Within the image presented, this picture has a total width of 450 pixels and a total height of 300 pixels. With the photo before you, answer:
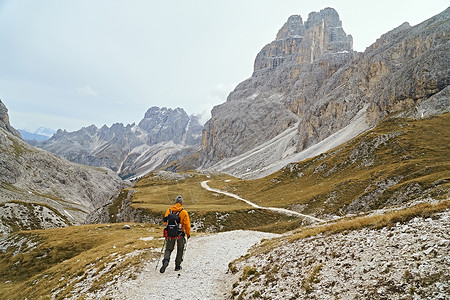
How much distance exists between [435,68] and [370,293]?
143951 mm

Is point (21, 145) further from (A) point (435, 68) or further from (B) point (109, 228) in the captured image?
(A) point (435, 68)

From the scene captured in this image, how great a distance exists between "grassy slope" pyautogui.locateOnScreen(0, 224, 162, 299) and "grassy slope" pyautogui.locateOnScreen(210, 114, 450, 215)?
31111 mm

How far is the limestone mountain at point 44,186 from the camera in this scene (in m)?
73.3

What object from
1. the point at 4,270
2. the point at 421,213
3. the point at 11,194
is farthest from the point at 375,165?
the point at 11,194

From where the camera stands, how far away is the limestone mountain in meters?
73.3

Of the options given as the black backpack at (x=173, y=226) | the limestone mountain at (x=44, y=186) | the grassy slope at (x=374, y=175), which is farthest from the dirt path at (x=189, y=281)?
the limestone mountain at (x=44, y=186)

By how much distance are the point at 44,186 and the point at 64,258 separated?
459 ft

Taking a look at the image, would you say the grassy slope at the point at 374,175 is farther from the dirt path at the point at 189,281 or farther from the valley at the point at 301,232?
the dirt path at the point at 189,281

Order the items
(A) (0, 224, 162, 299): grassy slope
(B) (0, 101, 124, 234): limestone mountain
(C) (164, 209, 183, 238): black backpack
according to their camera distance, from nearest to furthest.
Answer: (C) (164, 209, 183, 238): black backpack < (A) (0, 224, 162, 299): grassy slope < (B) (0, 101, 124, 234): limestone mountain

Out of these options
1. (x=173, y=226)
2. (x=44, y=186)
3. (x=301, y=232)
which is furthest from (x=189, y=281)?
(x=44, y=186)

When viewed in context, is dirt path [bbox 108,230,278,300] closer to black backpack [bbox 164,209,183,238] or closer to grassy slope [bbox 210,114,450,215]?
black backpack [bbox 164,209,183,238]

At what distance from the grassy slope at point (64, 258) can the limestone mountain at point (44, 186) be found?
31.3 meters

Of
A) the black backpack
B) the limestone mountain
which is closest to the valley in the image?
the limestone mountain

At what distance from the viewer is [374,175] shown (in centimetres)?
4744
